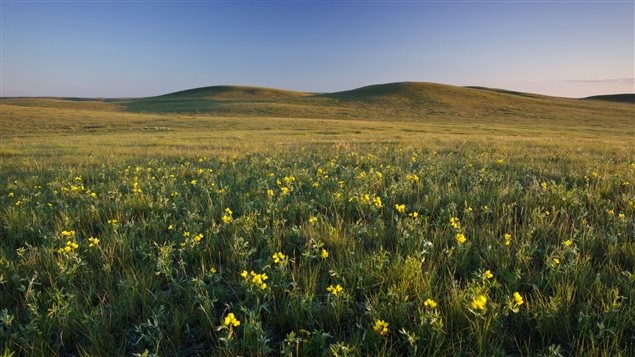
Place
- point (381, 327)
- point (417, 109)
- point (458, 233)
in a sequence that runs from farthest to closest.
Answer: point (417, 109), point (458, 233), point (381, 327)

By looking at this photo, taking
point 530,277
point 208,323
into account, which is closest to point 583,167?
point 530,277

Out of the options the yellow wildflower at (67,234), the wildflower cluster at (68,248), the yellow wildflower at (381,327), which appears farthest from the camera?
the yellow wildflower at (67,234)

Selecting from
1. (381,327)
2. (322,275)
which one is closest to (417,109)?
(322,275)

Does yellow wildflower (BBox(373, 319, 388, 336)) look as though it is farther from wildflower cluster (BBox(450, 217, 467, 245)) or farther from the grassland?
wildflower cluster (BBox(450, 217, 467, 245))

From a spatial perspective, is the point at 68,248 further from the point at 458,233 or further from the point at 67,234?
the point at 458,233

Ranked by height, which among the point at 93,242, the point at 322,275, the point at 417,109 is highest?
the point at 417,109

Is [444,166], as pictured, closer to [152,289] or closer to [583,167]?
[583,167]

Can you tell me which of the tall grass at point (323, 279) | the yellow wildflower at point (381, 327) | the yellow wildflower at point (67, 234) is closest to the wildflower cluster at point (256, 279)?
the tall grass at point (323, 279)

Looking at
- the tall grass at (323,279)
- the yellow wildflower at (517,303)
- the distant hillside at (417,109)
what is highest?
the distant hillside at (417,109)

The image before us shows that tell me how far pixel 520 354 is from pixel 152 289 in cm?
Answer: 263

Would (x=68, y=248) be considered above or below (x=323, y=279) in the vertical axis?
above

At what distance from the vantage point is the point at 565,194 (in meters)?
4.87

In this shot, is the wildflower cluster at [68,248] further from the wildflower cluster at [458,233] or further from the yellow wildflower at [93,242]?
the wildflower cluster at [458,233]

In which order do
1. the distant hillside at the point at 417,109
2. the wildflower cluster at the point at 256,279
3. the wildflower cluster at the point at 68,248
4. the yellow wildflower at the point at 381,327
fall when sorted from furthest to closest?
the distant hillside at the point at 417,109
the wildflower cluster at the point at 68,248
the wildflower cluster at the point at 256,279
the yellow wildflower at the point at 381,327
